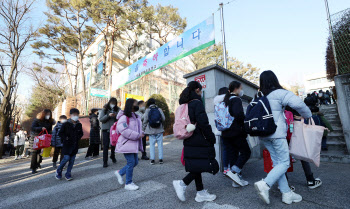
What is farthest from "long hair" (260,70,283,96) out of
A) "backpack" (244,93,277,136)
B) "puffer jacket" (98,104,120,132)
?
"puffer jacket" (98,104,120,132)

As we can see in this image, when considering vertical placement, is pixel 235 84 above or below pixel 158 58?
Result: below

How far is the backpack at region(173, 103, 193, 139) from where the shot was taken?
8.67ft

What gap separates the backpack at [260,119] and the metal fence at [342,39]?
5.81m

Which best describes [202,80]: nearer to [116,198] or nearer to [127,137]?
[127,137]

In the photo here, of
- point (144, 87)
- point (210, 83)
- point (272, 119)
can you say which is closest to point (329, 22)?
point (210, 83)

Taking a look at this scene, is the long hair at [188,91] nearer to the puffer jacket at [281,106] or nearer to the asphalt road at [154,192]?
the puffer jacket at [281,106]

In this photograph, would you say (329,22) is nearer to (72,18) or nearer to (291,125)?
(291,125)

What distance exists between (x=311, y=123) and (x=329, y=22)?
20.5 ft

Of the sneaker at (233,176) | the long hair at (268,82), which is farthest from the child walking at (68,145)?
the long hair at (268,82)

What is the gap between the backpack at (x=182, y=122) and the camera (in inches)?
104

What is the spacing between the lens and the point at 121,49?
81.5 ft

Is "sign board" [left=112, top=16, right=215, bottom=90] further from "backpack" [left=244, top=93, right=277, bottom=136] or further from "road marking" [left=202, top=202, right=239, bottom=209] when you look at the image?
"road marking" [left=202, top=202, right=239, bottom=209]

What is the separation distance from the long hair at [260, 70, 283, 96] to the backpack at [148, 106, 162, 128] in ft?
10.4

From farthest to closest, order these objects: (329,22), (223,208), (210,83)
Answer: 1. (329,22)
2. (210,83)
3. (223,208)
